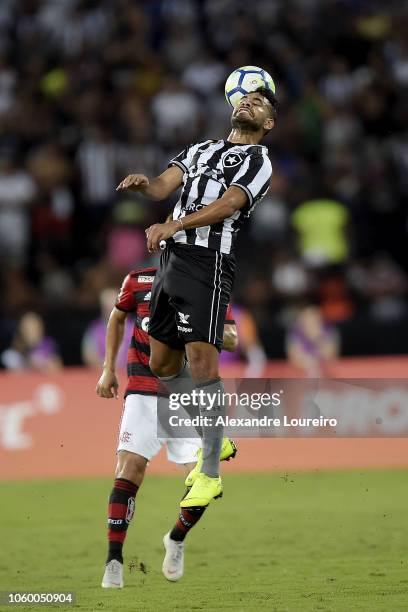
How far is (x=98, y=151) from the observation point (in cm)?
1698

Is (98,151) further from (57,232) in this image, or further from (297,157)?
(297,157)

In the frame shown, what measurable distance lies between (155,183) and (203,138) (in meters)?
9.43

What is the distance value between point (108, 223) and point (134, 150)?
1.07 metres

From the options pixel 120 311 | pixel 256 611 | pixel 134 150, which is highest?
pixel 134 150

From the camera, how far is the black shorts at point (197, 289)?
759 centimetres

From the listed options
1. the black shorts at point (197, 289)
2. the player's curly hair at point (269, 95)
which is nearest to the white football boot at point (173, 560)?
the black shorts at point (197, 289)

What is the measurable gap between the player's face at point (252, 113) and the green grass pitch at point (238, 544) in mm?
2917

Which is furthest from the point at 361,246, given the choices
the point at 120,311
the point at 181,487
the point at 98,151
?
the point at 120,311

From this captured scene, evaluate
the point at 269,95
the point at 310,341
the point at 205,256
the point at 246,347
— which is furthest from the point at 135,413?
the point at 310,341

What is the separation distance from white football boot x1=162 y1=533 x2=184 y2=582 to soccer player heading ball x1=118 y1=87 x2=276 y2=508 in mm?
551

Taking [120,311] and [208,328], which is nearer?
[208,328]

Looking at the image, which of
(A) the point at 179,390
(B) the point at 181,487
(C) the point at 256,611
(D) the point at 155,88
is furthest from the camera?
(D) the point at 155,88

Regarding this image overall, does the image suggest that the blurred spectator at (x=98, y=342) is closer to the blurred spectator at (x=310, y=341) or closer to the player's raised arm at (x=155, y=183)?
the blurred spectator at (x=310, y=341)

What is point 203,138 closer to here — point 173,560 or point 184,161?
point 184,161
